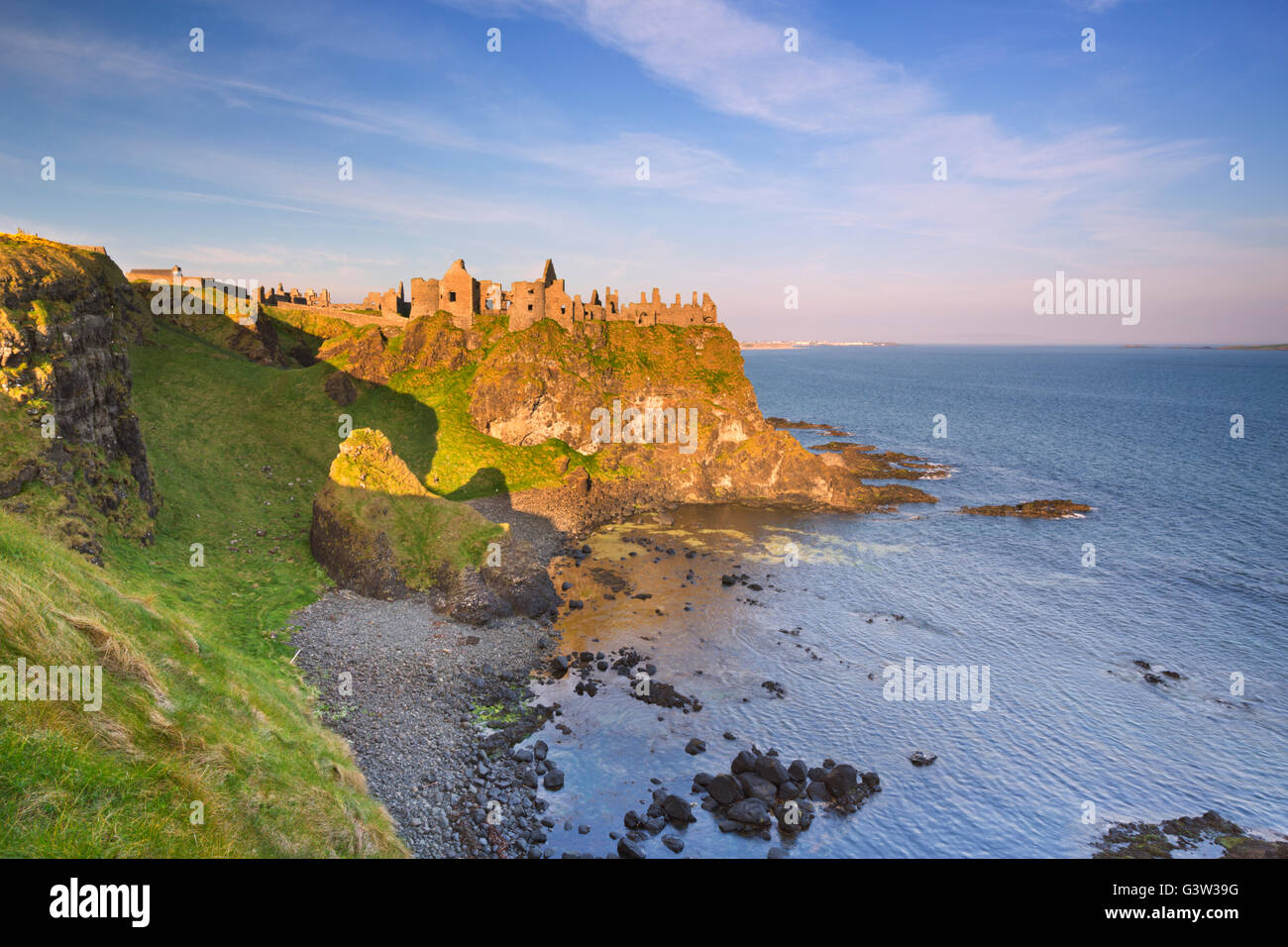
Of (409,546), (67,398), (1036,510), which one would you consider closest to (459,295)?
(409,546)

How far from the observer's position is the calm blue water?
92.7 feet

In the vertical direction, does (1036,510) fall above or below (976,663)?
above

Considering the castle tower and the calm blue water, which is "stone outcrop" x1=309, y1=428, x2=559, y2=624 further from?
the castle tower

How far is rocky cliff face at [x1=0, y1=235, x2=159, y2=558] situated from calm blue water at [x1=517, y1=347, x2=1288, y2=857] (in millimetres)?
26930

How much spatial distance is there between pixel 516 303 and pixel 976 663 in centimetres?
6711

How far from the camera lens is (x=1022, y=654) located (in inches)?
1624

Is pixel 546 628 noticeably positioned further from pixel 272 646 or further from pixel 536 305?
pixel 536 305

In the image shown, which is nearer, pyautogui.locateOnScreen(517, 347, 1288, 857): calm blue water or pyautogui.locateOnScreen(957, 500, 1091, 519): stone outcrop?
pyautogui.locateOnScreen(517, 347, 1288, 857): calm blue water

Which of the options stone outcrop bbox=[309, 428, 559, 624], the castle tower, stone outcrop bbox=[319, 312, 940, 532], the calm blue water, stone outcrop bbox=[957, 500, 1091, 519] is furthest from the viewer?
the castle tower

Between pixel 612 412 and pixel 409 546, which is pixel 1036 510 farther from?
pixel 409 546

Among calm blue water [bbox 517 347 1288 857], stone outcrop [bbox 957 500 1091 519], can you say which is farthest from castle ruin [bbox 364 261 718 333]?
stone outcrop [bbox 957 500 1091 519]

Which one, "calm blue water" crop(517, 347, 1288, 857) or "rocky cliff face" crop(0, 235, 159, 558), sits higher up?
"rocky cliff face" crop(0, 235, 159, 558)

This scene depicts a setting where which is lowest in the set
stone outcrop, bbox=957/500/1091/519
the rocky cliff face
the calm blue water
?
the calm blue water

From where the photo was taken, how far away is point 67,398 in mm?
34781
